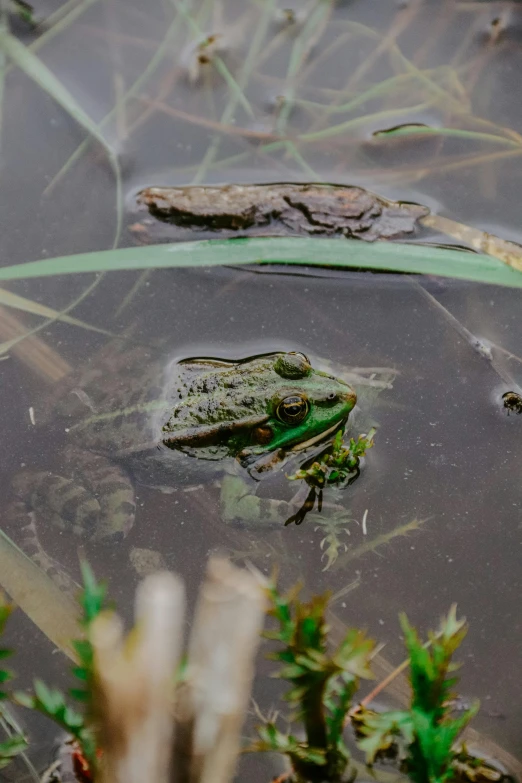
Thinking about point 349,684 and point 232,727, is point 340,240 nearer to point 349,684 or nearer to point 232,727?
point 349,684

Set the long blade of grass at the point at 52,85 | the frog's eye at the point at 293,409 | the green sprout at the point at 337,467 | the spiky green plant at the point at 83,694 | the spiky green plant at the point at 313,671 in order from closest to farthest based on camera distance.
A: the spiky green plant at the point at 83,694, the spiky green plant at the point at 313,671, the green sprout at the point at 337,467, the frog's eye at the point at 293,409, the long blade of grass at the point at 52,85

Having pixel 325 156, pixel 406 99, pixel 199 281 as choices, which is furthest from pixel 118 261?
pixel 406 99

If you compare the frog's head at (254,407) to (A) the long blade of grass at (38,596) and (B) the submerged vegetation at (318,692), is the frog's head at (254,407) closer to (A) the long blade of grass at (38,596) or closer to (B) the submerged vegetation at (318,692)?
(A) the long blade of grass at (38,596)

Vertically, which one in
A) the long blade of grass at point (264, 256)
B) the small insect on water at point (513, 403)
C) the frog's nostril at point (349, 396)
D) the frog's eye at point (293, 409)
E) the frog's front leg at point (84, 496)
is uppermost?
the long blade of grass at point (264, 256)

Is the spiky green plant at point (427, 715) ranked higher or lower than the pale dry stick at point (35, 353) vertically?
lower

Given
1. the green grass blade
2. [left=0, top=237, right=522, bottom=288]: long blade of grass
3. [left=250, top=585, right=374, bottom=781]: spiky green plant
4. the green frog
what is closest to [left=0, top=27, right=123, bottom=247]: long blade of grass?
the green grass blade

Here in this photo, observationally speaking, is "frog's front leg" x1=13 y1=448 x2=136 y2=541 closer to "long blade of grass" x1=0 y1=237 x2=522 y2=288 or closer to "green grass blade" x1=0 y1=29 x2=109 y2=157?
"long blade of grass" x1=0 y1=237 x2=522 y2=288

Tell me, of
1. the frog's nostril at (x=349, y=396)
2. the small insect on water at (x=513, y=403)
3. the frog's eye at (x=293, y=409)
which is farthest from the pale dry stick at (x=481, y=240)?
the frog's eye at (x=293, y=409)
